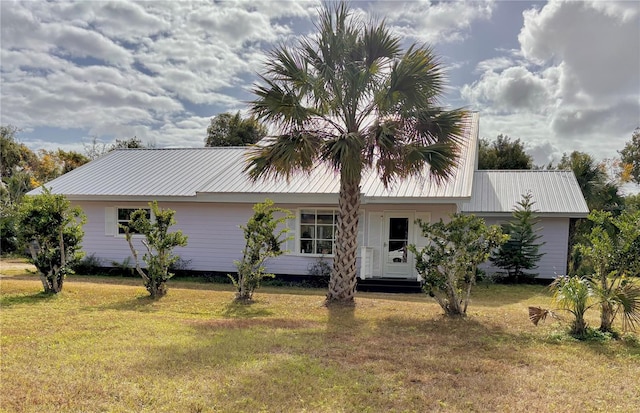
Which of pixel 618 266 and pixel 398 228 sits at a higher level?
pixel 398 228

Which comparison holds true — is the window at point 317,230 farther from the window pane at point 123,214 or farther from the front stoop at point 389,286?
the window pane at point 123,214

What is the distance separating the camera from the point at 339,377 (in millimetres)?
4852

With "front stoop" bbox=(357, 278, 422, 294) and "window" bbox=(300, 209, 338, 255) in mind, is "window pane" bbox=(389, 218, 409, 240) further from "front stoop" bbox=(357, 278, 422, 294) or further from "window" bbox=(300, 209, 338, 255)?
"window" bbox=(300, 209, 338, 255)

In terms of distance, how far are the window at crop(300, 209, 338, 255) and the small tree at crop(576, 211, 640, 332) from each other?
7789 millimetres

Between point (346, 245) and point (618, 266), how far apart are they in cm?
492

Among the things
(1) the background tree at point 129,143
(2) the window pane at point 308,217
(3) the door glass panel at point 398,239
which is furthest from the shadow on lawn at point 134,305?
(1) the background tree at point 129,143

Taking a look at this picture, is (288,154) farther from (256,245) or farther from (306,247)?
(306,247)

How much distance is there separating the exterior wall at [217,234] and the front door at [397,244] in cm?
19

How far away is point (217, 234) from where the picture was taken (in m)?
14.7

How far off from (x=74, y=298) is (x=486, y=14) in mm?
11956

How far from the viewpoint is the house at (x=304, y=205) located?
43.4 ft

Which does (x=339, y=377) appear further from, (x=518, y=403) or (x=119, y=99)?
(x=119, y=99)

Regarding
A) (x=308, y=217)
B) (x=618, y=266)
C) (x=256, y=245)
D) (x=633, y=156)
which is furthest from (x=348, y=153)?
(x=633, y=156)

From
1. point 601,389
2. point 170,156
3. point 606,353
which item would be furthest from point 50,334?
point 170,156
